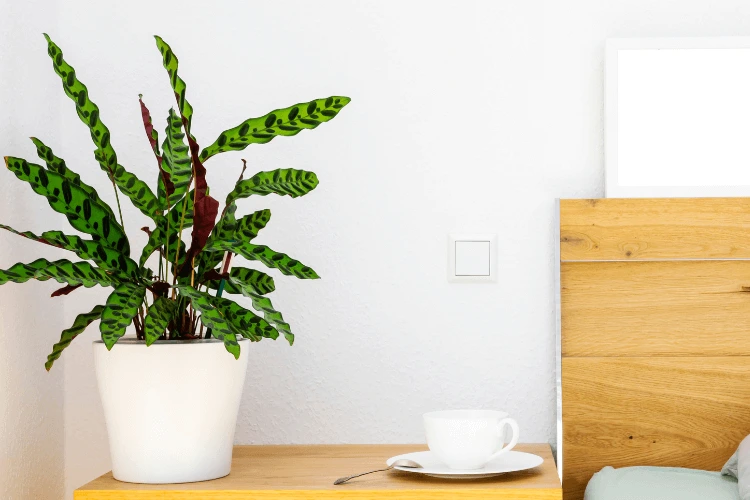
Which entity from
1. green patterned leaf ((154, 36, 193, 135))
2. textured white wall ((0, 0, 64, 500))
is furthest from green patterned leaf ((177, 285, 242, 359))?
textured white wall ((0, 0, 64, 500))

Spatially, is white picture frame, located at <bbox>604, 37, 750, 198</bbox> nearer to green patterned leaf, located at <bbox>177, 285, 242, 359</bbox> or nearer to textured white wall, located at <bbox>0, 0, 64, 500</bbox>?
green patterned leaf, located at <bbox>177, 285, 242, 359</bbox>

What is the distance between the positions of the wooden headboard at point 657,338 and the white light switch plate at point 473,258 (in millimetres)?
132

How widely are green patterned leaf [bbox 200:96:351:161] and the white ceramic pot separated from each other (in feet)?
0.90

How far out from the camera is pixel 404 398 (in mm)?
1450

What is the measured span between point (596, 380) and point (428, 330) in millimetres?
298

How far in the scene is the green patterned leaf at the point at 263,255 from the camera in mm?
1096

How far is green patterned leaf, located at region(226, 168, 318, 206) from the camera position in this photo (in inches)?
45.0

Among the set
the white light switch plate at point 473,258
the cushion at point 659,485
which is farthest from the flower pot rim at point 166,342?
the cushion at point 659,485

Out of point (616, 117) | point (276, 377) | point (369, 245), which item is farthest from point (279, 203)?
point (616, 117)

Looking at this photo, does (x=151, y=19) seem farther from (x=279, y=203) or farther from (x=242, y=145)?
(x=242, y=145)

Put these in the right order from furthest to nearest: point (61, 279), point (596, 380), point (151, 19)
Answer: point (151, 19), point (596, 380), point (61, 279)

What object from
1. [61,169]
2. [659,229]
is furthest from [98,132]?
[659,229]

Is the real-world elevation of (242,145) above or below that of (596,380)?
above

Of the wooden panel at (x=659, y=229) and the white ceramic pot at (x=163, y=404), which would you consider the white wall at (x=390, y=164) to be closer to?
the wooden panel at (x=659, y=229)
